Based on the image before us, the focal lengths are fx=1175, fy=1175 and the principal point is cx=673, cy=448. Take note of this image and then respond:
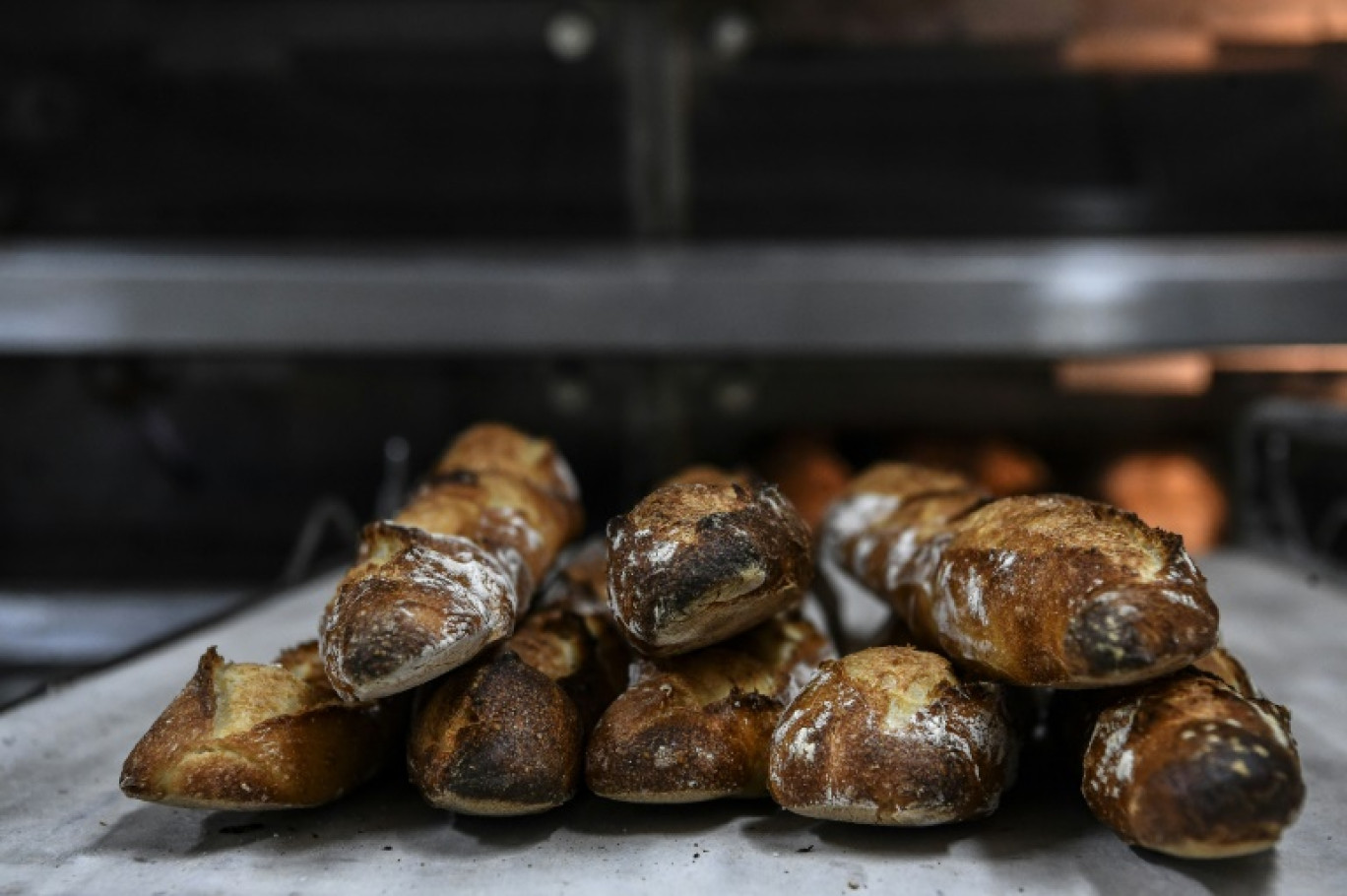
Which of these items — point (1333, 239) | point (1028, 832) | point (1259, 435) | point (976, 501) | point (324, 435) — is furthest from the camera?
point (324, 435)

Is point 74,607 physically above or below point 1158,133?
A: below

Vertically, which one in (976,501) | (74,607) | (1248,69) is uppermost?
(1248,69)

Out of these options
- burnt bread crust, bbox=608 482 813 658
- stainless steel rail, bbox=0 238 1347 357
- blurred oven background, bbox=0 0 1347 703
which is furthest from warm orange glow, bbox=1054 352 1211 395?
burnt bread crust, bbox=608 482 813 658

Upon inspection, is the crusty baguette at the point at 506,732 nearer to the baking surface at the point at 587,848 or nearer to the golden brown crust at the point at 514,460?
the baking surface at the point at 587,848

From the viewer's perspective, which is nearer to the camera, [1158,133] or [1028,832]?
[1028,832]

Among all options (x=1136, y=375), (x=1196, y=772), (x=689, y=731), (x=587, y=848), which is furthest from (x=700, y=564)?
(x=1136, y=375)

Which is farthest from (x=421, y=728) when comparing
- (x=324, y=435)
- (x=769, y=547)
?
(x=324, y=435)

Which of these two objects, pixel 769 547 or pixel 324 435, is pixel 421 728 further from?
pixel 324 435
